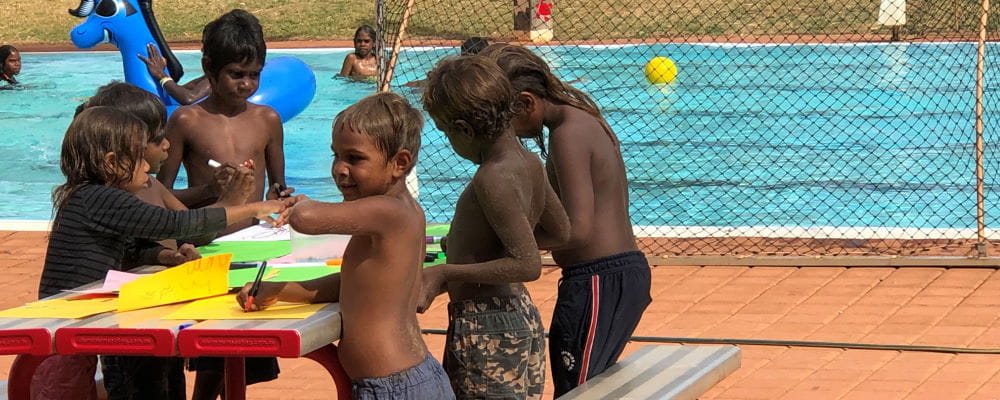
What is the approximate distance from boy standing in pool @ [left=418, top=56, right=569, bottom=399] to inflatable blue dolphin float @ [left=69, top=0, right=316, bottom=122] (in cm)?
746

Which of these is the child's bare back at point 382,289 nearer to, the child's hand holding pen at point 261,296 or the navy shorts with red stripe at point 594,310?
the child's hand holding pen at point 261,296

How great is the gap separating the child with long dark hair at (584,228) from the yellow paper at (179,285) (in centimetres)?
97

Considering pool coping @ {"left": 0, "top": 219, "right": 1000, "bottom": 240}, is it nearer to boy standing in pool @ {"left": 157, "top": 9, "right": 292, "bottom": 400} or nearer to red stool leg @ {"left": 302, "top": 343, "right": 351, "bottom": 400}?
boy standing in pool @ {"left": 157, "top": 9, "right": 292, "bottom": 400}

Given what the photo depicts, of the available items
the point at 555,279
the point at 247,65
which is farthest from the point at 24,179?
the point at 247,65

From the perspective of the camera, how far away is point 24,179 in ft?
47.0

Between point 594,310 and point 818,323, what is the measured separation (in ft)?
8.98

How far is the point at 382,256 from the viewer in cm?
317

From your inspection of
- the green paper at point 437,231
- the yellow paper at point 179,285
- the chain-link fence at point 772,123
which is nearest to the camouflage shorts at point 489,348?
the yellow paper at point 179,285

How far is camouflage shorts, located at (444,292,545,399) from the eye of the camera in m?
3.51

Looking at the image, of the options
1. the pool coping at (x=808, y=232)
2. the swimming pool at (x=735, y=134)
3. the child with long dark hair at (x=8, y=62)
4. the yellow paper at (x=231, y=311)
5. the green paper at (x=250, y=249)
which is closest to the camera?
the yellow paper at (x=231, y=311)

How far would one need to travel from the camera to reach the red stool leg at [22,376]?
393 centimetres

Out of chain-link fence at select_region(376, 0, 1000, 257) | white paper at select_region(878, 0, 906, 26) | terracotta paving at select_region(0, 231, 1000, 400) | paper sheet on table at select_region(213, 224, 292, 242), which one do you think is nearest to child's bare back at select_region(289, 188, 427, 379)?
paper sheet on table at select_region(213, 224, 292, 242)

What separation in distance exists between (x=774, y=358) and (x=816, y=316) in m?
0.77

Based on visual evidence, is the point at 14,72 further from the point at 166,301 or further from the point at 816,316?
the point at 166,301
